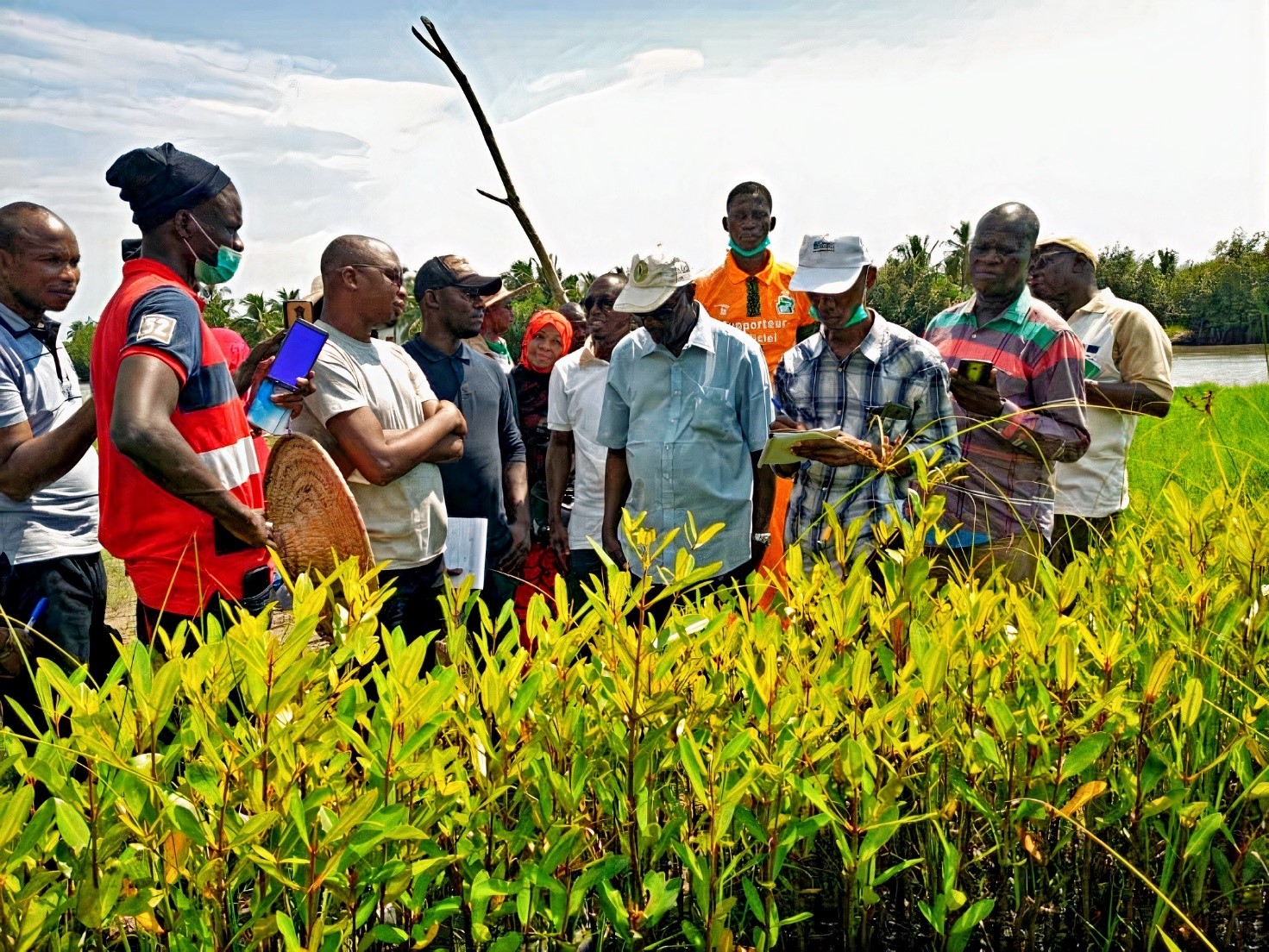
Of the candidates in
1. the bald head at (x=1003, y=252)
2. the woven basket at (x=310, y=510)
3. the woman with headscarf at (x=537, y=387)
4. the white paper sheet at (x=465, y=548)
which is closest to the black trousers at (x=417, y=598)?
the white paper sheet at (x=465, y=548)

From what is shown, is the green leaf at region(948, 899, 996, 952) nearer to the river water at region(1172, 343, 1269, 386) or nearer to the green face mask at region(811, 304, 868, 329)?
the green face mask at region(811, 304, 868, 329)

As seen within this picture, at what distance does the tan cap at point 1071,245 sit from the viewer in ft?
14.9

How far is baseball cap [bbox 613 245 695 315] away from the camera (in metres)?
3.84

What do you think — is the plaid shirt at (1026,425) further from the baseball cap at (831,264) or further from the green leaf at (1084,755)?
the green leaf at (1084,755)

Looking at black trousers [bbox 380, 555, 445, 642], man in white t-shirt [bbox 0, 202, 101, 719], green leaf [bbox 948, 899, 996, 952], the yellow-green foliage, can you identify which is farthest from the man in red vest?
green leaf [bbox 948, 899, 996, 952]

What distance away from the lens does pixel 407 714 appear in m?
1.36

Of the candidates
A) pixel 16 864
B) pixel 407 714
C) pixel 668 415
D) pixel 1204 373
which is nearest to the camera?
pixel 16 864

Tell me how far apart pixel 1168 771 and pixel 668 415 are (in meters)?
2.52

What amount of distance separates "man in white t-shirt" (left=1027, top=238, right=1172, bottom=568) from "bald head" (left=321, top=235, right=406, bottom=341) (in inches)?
97.6

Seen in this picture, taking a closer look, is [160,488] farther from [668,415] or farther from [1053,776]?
[1053,776]

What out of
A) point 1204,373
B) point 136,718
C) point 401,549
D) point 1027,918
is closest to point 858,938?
point 1027,918

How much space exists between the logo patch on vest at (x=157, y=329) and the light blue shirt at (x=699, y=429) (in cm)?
169

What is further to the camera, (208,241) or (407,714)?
(208,241)

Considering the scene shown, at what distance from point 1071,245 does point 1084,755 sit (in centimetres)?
361
